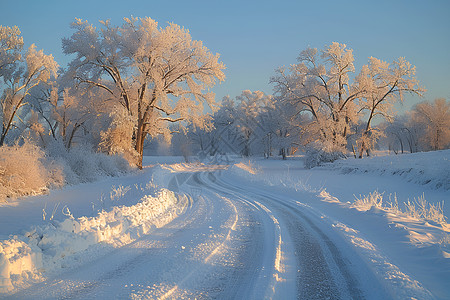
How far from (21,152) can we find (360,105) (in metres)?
32.7

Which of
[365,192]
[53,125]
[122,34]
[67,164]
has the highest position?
[122,34]

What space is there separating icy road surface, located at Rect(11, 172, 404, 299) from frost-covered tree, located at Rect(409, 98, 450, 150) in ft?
170

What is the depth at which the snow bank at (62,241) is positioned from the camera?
3717mm

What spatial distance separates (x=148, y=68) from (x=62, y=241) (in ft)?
66.0

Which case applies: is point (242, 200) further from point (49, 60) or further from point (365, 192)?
point (49, 60)

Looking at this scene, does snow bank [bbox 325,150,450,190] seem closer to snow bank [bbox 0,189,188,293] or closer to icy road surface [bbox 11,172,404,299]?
icy road surface [bbox 11,172,404,299]

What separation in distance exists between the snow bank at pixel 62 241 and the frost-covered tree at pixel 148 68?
1740cm

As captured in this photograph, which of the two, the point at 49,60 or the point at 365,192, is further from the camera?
the point at 49,60

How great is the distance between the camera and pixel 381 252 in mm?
4891

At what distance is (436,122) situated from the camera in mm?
45625

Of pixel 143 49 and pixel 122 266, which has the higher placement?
pixel 143 49

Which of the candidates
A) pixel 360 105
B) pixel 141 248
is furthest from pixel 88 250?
pixel 360 105

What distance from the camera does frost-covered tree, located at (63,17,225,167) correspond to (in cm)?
2167

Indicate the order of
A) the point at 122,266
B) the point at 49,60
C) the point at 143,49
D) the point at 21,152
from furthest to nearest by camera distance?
the point at 49,60
the point at 143,49
the point at 21,152
the point at 122,266
